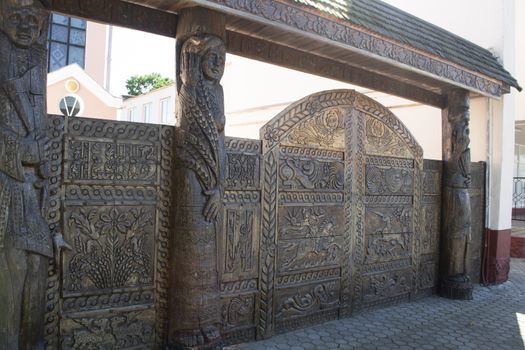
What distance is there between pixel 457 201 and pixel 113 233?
437cm

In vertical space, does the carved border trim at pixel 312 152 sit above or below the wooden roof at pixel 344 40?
below

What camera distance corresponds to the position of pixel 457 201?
5.71 m

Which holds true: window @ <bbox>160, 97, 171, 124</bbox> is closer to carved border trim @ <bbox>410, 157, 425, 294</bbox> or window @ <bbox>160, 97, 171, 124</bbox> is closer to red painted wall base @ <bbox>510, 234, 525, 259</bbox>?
red painted wall base @ <bbox>510, 234, 525, 259</bbox>

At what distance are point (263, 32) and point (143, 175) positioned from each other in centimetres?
169

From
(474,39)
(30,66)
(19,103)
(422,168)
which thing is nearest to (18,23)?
(30,66)

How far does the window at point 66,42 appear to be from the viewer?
67.1 feet

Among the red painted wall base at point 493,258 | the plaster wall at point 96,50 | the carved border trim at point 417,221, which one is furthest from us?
the plaster wall at point 96,50

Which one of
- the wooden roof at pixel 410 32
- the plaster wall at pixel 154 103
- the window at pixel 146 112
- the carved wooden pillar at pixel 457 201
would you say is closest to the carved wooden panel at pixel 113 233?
the wooden roof at pixel 410 32

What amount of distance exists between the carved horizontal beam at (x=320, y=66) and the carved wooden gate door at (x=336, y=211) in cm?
38

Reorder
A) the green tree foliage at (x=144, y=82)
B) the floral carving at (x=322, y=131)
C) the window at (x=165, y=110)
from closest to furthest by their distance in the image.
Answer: the floral carving at (x=322, y=131)
the window at (x=165, y=110)
the green tree foliage at (x=144, y=82)

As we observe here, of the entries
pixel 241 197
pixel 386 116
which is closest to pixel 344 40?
pixel 386 116

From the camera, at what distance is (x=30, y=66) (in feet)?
8.97

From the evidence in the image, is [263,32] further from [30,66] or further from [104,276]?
[104,276]

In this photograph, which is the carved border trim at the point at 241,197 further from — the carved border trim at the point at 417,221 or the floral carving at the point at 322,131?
the carved border trim at the point at 417,221
